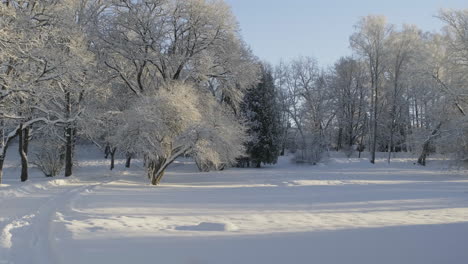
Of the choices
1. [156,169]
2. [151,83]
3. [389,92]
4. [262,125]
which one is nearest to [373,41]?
[389,92]

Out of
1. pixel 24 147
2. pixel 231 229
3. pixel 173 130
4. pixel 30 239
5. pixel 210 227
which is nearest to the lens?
pixel 30 239

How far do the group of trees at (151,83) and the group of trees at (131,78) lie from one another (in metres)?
0.06

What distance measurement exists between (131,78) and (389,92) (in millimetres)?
30681

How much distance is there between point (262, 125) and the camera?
113ft

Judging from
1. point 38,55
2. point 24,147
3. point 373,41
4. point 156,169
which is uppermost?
point 373,41

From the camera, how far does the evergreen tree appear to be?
111 feet

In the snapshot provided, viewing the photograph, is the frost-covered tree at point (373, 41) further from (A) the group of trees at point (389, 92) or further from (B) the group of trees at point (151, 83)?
(B) the group of trees at point (151, 83)

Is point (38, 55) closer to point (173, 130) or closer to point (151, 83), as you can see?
point (173, 130)

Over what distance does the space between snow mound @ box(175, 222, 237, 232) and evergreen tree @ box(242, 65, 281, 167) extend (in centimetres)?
2491

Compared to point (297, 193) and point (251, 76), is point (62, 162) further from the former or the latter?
point (297, 193)

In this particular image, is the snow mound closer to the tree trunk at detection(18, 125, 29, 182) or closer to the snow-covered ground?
the snow-covered ground

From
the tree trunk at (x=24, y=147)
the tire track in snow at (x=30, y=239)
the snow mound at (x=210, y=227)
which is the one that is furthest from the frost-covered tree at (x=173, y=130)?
the snow mound at (x=210, y=227)

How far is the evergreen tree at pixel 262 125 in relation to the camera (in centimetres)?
3388

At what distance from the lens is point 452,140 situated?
24234mm
